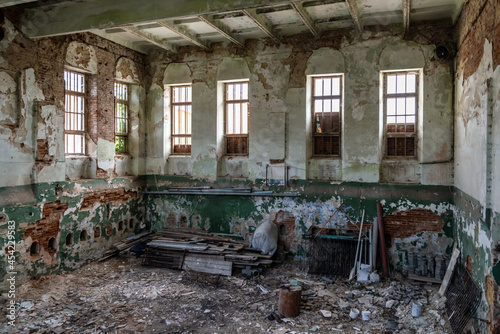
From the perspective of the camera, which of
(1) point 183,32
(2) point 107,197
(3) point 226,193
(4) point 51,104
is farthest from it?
(3) point 226,193

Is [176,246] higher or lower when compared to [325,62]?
lower

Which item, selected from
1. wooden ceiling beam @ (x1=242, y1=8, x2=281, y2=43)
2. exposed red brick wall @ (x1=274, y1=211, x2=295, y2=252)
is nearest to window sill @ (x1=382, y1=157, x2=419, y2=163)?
exposed red brick wall @ (x1=274, y1=211, x2=295, y2=252)

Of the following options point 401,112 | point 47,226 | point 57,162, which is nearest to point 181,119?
point 57,162

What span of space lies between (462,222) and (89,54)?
29.0ft

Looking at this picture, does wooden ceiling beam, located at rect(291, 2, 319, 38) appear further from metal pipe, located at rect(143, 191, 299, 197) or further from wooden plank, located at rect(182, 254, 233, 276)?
wooden plank, located at rect(182, 254, 233, 276)

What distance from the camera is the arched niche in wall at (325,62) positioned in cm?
852

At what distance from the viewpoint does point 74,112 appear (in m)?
8.64

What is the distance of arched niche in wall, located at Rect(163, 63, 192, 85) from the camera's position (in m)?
10.0

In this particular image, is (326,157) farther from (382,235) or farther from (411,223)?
(411,223)

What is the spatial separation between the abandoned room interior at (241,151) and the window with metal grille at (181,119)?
4 centimetres

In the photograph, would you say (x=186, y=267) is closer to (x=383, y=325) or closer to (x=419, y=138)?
(x=383, y=325)

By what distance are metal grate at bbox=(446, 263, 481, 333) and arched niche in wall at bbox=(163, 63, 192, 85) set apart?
7829mm

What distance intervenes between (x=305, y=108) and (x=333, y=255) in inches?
140

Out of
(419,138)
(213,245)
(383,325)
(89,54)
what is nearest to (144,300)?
(213,245)
